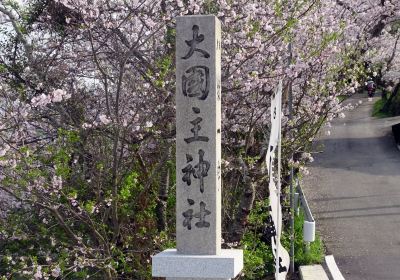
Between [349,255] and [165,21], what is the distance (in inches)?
284

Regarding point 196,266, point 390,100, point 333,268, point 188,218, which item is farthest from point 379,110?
point 196,266

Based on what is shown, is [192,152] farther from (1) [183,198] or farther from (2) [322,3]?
(2) [322,3]

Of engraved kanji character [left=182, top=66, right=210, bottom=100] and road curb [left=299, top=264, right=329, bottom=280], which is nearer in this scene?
engraved kanji character [left=182, top=66, right=210, bottom=100]

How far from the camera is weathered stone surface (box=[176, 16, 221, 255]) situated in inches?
261

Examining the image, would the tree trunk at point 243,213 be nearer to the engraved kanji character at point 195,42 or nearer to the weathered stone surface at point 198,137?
the weathered stone surface at point 198,137

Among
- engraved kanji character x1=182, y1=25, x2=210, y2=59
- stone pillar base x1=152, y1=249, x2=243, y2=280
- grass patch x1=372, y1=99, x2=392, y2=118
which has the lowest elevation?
stone pillar base x1=152, y1=249, x2=243, y2=280

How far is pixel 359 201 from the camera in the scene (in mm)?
17672

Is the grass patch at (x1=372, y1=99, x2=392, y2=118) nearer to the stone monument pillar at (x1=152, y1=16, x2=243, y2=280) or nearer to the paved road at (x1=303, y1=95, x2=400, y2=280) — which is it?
the paved road at (x1=303, y1=95, x2=400, y2=280)

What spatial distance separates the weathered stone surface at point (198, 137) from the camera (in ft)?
21.8

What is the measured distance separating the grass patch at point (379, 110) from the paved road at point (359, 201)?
5.48 meters

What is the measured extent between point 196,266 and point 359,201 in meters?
12.0

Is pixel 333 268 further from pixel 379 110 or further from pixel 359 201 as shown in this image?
pixel 379 110

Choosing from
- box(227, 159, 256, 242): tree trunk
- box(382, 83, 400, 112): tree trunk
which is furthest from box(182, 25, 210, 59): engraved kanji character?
box(382, 83, 400, 112): tree trunk

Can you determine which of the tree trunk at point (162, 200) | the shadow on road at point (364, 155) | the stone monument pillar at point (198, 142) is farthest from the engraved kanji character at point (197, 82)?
the shadow on road at point (364, 155)
